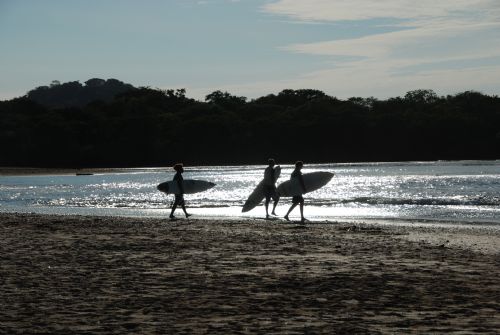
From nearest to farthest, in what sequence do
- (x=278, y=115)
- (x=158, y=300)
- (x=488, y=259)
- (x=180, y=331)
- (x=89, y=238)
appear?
1. (x=180, y=331)
2. (x=158, y=300)
3. (x=488, y=259)
4. (x=89, y=238)
5. (x=278, y=115)

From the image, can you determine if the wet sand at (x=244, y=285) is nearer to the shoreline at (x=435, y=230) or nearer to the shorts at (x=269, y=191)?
the shoreline at (x=435, y=230)

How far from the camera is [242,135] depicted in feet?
356

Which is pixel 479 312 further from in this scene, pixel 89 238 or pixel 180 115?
pixel 180 115

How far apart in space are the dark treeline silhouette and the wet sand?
85.9 meters

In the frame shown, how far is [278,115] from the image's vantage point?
11675cm

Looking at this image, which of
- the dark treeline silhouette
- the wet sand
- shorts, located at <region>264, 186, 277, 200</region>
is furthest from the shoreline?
the dark treeline silhouette

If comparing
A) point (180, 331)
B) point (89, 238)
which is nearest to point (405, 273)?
point (180, 331)

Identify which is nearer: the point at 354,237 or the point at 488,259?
the point at 488,259

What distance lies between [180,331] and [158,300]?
1279 millimetres

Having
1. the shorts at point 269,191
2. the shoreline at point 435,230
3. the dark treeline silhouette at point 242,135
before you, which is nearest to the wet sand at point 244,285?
the shoreline at point 435,230

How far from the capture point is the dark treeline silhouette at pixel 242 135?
99562 mm

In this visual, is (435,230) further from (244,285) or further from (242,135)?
(242,135)

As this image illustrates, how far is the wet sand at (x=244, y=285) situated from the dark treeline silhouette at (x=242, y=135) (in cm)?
8592

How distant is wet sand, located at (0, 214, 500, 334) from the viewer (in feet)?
22.8
